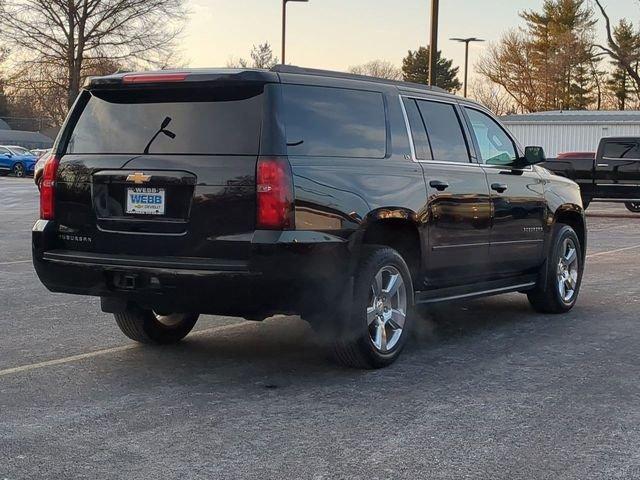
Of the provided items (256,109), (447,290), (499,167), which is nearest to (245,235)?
(256,109)

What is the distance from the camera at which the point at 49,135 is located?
290 feet

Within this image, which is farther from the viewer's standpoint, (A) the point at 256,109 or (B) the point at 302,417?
(A) the point at 256,109

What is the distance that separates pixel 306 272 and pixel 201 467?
1.55 metres

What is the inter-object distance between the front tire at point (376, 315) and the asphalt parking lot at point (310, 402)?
5.3 inches

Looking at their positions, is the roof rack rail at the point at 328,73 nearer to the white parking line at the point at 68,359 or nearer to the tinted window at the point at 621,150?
the white parking line at the point at 68,359

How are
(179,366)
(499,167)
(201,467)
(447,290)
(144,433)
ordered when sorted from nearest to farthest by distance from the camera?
1. (201,467)
2. (144,433)
3. (179,366)
4. (447,290)
5. (499,167)

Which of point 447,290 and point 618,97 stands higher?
point 618,97

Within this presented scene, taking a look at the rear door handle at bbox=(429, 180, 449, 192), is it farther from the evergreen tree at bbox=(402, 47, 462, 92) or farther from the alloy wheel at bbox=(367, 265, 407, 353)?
the evergreen tree at bbox=(402, 47, 462, 92)

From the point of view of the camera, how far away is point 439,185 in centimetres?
644

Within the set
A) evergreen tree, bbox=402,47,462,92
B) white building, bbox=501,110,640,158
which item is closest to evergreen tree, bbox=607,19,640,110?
evergreen tree, bbox=402,47,462,92

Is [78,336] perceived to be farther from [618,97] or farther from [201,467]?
[618,97]

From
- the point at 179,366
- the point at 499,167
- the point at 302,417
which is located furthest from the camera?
the point at 499,167

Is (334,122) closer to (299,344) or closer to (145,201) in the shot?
(145,201)

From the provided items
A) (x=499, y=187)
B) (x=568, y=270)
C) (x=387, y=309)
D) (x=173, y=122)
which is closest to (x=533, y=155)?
(x=499, y=187)
